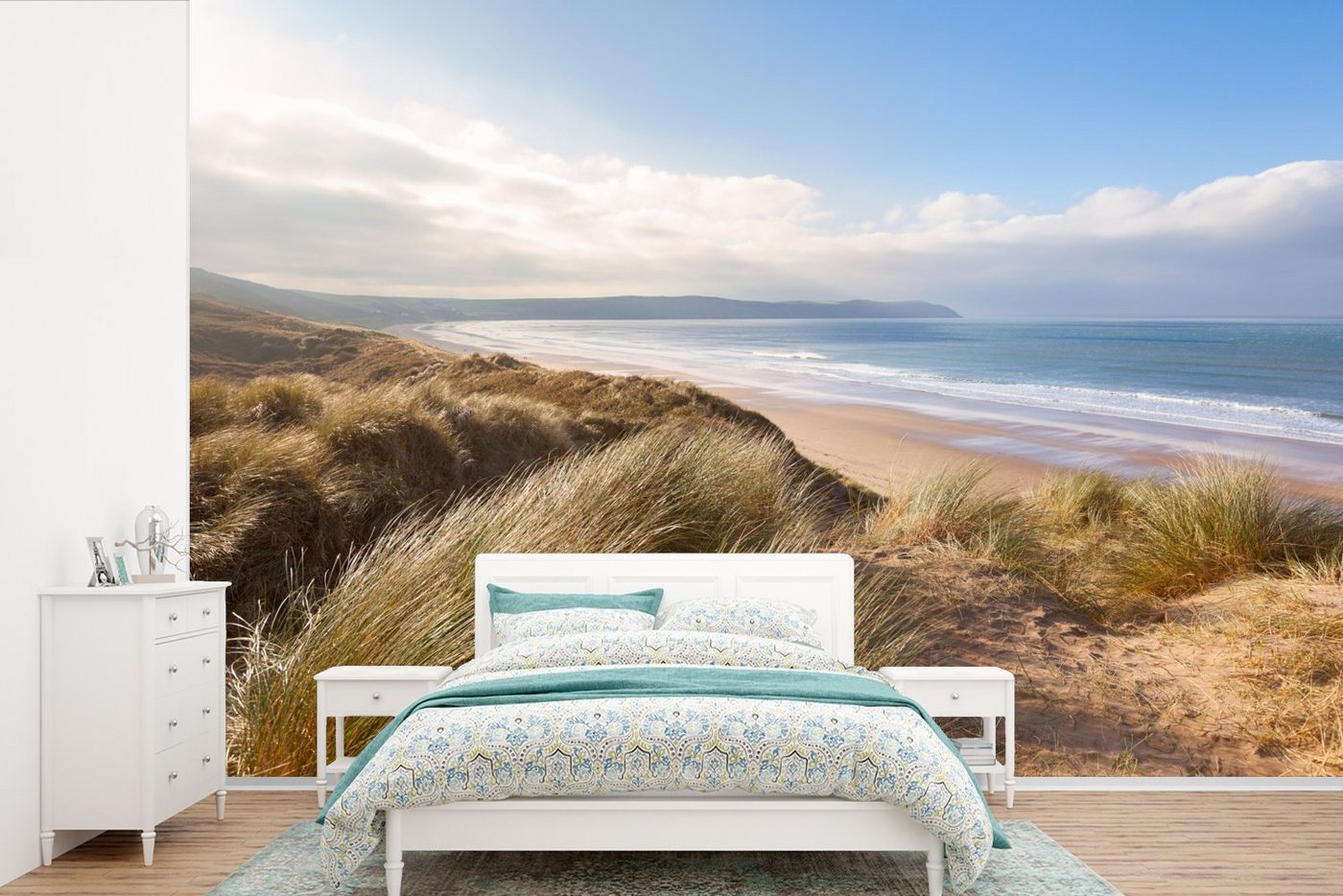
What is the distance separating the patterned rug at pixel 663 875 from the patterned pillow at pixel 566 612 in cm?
102

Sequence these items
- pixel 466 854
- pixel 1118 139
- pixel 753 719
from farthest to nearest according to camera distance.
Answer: pixel 1118 139
pixel 466 854
pixel 753 719

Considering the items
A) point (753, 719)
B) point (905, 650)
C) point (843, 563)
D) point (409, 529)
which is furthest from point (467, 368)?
point (753, 719)

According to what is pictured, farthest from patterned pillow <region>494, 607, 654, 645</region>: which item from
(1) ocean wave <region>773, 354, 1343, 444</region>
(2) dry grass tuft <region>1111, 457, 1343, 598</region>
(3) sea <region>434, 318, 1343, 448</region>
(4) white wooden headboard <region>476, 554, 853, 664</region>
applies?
(2) dry grass tuft <region>1111, 457, 1343, 598</region>

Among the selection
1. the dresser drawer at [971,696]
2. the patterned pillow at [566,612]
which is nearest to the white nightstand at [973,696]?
the dresser drawer at [971,696]

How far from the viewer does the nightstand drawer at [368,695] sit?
4.70 metres

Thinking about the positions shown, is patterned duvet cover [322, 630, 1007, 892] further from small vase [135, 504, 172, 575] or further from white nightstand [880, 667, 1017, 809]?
small vase [135, 504, 172, 575]

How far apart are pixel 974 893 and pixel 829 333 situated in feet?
11.9

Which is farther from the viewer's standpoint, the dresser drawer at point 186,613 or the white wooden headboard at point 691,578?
the white wooden headboard at point 691,578

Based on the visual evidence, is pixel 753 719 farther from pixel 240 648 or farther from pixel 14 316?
pixel 240 648

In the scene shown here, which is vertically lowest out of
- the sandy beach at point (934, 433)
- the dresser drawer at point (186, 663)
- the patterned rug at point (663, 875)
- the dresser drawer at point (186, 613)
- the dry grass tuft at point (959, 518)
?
A: the patterned rug at point (663, 875)

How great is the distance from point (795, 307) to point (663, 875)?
145 inches

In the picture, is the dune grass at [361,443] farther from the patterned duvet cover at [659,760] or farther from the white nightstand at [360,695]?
the patterned duvet cover at [659,760]

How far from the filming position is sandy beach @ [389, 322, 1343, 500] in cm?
591

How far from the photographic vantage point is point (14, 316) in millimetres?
3959
